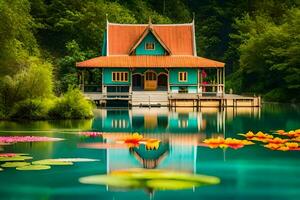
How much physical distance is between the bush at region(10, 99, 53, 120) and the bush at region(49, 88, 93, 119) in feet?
1.67

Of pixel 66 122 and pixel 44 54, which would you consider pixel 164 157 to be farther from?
pixel 44 54

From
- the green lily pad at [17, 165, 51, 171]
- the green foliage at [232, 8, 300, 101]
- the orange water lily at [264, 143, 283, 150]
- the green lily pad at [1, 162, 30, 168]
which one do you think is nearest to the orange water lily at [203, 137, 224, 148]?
the orange water lily at [264, 143, 283, 150]

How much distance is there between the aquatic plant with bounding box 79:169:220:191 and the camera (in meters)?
16.1

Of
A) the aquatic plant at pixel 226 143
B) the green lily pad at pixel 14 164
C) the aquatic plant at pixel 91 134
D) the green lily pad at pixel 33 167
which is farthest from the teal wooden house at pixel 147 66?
the green lily pad at pixel 33 167

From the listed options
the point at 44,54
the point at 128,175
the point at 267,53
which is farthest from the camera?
the point at 44,54

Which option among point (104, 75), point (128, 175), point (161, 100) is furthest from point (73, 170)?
point (104, 75)

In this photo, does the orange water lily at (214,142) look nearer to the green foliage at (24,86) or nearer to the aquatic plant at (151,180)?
the aquatic plant at (151,180)

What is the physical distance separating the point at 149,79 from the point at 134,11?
2181cm

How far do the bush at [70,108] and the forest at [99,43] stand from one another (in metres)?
0.05

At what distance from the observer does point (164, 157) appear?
21406 mm

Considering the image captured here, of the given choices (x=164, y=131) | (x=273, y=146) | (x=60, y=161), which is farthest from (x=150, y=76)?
(x=60, y=161)

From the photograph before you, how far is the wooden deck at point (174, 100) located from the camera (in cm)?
4912

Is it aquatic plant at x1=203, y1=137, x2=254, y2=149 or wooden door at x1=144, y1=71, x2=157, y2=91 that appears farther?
wooden door at x1=144, y1=71, x2=157, y2=91

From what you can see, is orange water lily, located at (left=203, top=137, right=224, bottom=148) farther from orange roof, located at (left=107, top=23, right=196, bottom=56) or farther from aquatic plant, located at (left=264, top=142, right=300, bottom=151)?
orange roof, located at (left=107, top=23, right=196, bottom=56)
